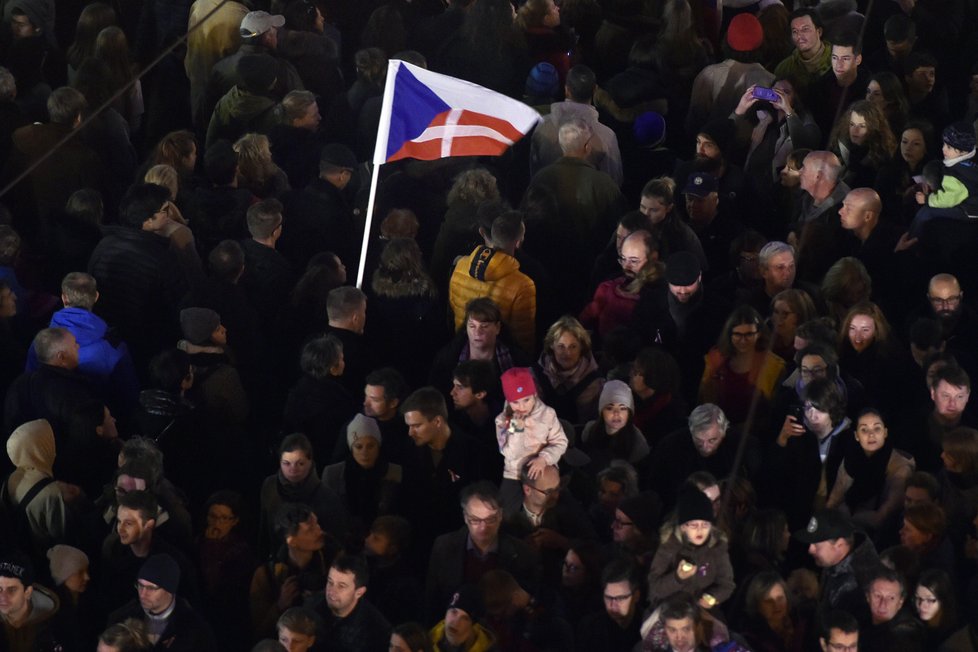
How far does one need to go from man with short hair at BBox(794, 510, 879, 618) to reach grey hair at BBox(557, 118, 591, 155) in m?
3.29

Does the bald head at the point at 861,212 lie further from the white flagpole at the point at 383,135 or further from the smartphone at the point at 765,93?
the white flagpole at the point at 383,135

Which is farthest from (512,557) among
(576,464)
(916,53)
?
(916,53)

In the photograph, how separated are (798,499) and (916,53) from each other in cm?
444

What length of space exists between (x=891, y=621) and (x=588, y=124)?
4.27 m

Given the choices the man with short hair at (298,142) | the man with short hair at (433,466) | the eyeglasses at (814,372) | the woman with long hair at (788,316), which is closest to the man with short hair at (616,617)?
the man with short hair at (433,466)

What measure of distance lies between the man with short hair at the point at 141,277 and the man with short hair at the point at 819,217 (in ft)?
11.3

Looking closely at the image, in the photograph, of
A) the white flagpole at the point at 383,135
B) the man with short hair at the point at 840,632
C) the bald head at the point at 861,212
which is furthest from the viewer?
the bald head at the point at 861,212

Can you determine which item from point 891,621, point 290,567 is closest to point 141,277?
point 290,567

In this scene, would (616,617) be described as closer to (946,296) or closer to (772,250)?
(772,250)

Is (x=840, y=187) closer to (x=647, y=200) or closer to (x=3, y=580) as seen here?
(x=647, y=200)

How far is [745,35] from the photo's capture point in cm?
1345

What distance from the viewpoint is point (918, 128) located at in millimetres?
12234

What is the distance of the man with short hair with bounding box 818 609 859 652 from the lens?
8555 millimetres

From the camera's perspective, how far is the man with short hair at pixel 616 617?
348 inches
